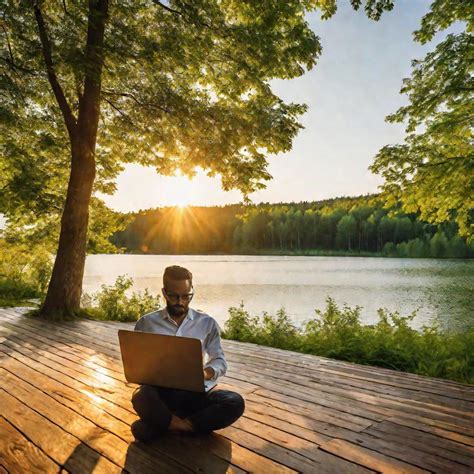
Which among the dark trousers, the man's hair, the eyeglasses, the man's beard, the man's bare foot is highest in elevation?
the man's hair

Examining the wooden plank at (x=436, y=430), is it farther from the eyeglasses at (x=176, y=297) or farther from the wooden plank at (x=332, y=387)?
the eyeglasses at (x=176, y=297)

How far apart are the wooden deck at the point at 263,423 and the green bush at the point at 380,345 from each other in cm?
55

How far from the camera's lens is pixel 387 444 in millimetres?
2852

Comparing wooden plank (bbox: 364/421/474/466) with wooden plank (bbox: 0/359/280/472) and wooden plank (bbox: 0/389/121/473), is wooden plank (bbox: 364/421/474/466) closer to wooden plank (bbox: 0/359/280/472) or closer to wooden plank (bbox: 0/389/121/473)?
wooden plank (bbox: 0/359/280/472)

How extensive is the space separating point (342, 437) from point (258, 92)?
7.02m

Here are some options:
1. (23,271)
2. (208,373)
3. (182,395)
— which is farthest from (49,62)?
(23,271)

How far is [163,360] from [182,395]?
→ 492 mm

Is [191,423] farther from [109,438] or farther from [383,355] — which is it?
[383,355]

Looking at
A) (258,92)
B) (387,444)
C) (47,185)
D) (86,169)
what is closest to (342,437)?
(387,444)

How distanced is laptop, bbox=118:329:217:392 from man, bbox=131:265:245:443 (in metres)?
0.14

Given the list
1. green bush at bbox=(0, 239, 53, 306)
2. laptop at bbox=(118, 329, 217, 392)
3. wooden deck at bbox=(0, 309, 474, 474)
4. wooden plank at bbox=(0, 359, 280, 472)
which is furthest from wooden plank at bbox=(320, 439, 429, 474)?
green bush at bbox=(0, 239, 53, 306)

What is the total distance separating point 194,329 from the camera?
9.34 ft

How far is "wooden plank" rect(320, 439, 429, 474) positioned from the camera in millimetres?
2488

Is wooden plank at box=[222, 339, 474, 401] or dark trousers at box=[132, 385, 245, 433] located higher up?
dark trousers at box=[132, 385, 245, 433]
